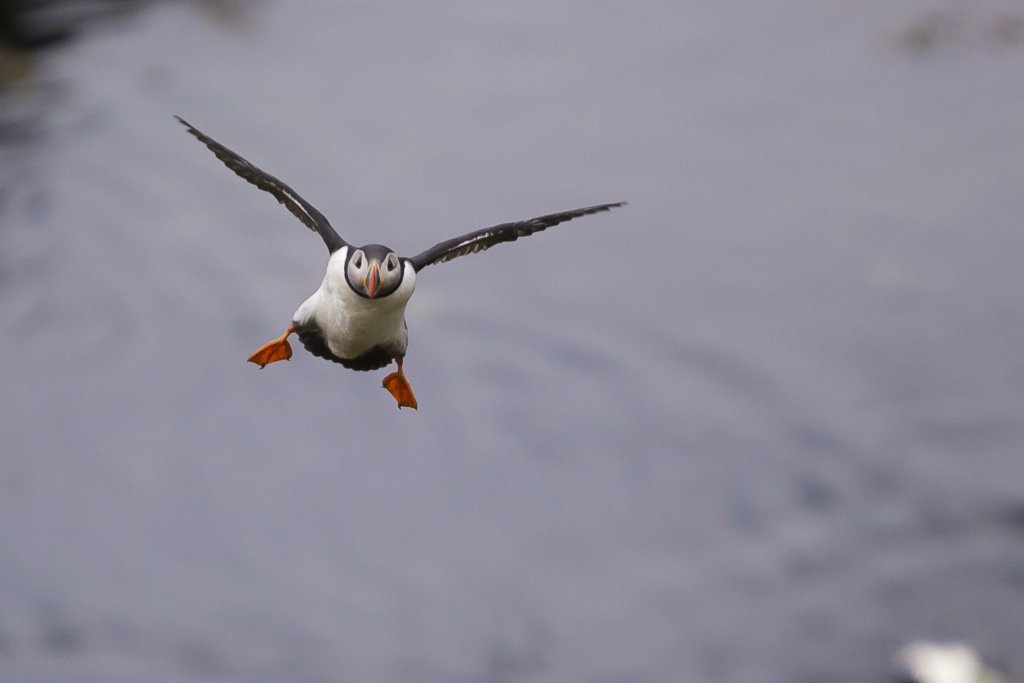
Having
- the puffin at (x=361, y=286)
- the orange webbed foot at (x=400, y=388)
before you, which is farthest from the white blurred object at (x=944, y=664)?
the puffin at (x=361, y=286)

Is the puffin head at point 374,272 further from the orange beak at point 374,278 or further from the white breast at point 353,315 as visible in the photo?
the white breast at point 353,315

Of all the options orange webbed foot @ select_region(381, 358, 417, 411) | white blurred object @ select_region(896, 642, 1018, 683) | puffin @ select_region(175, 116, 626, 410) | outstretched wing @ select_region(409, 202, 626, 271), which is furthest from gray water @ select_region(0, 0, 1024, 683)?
outstretched wing @ select_region(409, 202, 626, 271)

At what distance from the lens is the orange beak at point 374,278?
38.2 feet

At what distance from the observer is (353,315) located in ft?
42.0

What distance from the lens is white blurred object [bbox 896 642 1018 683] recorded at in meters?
91.8

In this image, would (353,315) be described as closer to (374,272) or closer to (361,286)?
(361,286)

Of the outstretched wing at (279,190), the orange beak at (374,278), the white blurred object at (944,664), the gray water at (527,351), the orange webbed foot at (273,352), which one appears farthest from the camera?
the gray water at (527,351)

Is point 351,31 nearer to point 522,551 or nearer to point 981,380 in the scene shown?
point 522,551

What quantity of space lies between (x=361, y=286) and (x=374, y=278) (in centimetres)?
29

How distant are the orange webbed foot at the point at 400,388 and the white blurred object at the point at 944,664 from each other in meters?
82.7

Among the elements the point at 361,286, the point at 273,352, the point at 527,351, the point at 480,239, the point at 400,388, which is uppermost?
the point at 480,239

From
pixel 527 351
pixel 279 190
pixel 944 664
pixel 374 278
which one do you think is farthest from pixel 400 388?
pixel 527 351

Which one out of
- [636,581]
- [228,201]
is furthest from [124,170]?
[636,581]

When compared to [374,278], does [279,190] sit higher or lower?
higher
